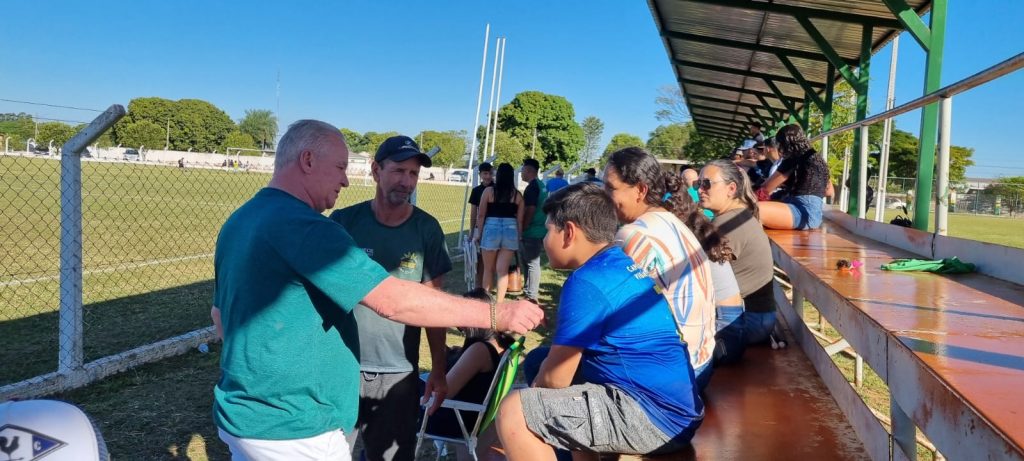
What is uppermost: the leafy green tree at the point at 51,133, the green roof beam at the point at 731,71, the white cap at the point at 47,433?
the green roof beam at the point at 731,71

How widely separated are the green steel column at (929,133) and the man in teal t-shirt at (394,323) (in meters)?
3.38

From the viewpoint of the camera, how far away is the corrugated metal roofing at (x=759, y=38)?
790cm

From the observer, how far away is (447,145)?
108m

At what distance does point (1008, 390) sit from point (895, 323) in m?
0.70

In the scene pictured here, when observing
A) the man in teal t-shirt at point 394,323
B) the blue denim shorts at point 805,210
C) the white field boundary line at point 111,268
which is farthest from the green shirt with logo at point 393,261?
the white field boundary line at point 111,268

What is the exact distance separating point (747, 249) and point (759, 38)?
6.43 m

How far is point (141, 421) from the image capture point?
4.30 m

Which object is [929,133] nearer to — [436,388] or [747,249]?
[747,249]

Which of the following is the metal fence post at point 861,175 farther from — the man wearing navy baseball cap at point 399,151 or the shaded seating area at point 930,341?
the man wearing navy baseball cap at point 399,151

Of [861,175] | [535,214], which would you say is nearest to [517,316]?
[861,175]

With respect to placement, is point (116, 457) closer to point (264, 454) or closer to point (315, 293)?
point (264, 454)

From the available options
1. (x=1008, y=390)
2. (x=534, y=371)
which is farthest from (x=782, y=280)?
(x=1008, y=390)

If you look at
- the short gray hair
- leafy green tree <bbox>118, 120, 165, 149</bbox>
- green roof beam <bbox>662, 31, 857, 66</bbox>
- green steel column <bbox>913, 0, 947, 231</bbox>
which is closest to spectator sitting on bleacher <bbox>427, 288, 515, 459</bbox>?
the short gray hair

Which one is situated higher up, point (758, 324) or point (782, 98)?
point (782, 98)
